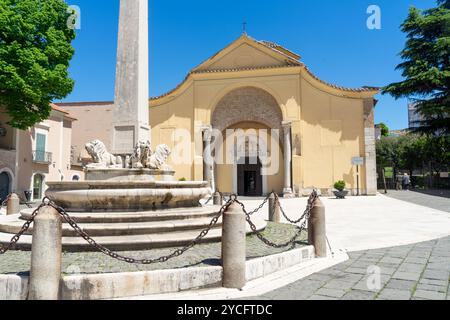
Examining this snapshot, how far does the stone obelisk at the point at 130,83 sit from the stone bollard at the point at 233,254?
4.46m

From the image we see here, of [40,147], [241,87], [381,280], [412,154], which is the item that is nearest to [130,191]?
[381,280]

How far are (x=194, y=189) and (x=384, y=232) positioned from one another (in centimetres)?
476

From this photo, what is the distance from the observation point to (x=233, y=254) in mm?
3795

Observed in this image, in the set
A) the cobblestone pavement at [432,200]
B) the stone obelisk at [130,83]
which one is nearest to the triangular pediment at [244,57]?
the cobblestone pavement at [432,200]

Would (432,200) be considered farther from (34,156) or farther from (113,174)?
(34,156)

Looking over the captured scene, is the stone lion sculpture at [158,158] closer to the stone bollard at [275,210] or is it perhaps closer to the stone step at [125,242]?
the stone step at [125,242]

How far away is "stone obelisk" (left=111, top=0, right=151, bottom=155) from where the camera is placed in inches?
301

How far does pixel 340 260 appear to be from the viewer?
517 cm

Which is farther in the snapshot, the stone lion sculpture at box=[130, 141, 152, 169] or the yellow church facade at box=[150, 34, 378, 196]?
the yellow church facade at box=[150, 34, 378, 196]

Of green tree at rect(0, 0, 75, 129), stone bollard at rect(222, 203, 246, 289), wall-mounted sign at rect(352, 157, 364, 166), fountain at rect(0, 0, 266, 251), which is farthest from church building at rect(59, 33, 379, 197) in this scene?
stone bollard at rect(222, 203, 246, 289)

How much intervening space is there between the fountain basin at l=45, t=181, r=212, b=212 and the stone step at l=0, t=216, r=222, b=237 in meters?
0.52

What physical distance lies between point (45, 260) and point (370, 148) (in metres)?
22.2

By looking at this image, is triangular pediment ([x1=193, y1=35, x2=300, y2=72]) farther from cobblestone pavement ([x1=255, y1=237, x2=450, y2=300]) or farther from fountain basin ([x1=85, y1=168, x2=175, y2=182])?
cobblestone pavement ([x1=255, y1=237, x2=450, y2=300])

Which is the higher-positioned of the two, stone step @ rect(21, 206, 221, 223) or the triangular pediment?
the triangular pediment
